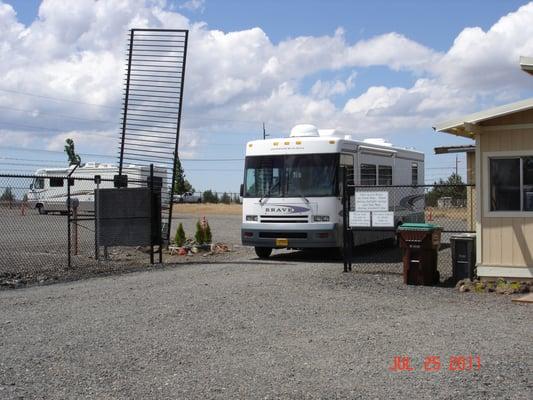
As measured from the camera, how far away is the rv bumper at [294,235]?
51.0 ft

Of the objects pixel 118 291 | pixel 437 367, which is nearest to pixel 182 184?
pixel 118 291

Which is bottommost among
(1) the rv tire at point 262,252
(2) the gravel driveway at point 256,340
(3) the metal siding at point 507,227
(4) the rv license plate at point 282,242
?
(2) the gravel driveway at point 256,340

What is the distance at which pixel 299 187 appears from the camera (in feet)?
52.3

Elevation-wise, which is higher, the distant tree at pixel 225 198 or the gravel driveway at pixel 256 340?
the distant tree at pixel 225 198

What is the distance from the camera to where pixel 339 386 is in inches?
230

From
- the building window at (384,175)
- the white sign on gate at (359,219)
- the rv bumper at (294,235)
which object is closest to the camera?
Result: the white sign on gate at (359,219)

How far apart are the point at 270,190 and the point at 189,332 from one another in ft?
27.9

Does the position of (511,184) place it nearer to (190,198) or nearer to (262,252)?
(262,252)

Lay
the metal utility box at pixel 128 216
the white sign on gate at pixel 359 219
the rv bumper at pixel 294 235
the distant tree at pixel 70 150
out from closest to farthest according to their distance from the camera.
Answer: the white sign on gate at pixel 359 219 < the rv bumper at pixel 294 235 < the metal utility box at pixel 128 216 < the distant tree at pixel 70 150

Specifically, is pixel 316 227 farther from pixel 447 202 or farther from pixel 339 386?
pixel 339 386

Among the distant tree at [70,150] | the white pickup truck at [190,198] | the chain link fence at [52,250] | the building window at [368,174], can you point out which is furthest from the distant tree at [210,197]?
the building window at [368,174]

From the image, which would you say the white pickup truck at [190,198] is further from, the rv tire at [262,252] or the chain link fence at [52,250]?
the rv tire at [262,252]

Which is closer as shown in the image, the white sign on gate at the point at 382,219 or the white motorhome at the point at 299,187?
the white sign on gate at the point at 382,219

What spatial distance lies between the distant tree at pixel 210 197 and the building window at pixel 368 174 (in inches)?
2402
